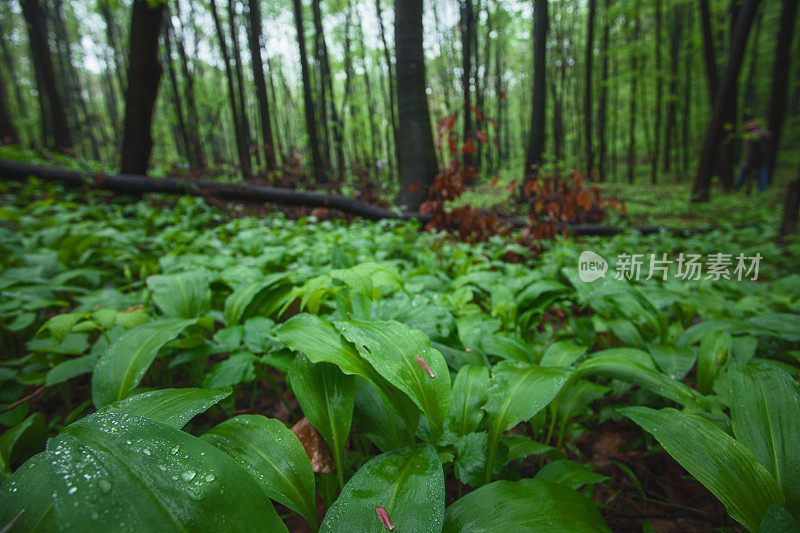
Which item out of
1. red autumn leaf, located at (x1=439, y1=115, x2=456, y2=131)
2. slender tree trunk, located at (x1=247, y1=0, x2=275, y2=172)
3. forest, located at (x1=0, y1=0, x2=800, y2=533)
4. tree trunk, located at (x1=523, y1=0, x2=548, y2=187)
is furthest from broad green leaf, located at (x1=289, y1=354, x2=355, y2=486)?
slender tree trunk, located at (x1=247, y1=0, x2=275, y2=172)

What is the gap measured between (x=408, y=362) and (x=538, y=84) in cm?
826

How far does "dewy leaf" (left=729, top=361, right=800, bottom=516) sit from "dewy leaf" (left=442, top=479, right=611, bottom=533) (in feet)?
1.33

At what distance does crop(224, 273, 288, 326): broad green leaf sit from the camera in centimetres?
135

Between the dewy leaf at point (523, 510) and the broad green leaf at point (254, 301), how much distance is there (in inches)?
40.3

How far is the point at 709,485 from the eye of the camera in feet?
2.16

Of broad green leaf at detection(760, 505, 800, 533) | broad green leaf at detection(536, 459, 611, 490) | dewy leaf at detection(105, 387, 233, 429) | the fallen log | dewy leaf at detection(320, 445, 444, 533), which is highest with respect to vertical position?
the fallen log

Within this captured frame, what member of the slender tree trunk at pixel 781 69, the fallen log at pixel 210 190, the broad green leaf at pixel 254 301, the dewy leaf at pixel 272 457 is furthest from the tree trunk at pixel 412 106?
the slender tree trunk at pixel 781 69

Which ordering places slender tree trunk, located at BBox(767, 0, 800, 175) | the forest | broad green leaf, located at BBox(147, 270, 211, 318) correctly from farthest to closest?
slender tree trunk, located at BBox(767, 0, 800, 175) → broad green leaf, located at BBox(147, 270, 211, 318) → the forest

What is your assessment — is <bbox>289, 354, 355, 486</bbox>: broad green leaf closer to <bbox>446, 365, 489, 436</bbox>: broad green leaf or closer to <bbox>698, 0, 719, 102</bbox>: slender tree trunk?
<bbox>446, 365, 489, 436</bbox>: broad green leaf

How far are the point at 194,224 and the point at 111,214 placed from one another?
1.03 m

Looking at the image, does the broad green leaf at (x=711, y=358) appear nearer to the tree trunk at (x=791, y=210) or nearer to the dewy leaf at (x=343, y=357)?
the dewy leaf at (x=343, y=357)

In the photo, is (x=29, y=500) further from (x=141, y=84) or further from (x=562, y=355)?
(x=141, y=84)

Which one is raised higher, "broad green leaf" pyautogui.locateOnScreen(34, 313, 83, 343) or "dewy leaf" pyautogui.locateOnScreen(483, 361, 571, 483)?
"broad green leaf" pyautogui.locateOnScreen(34, 313, 83, 343)

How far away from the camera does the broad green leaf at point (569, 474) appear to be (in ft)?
2.84
